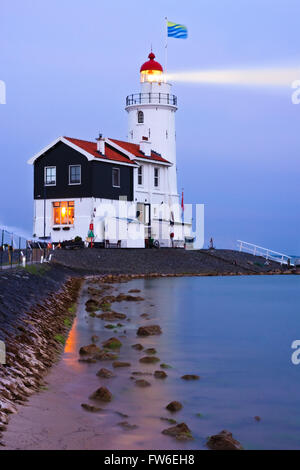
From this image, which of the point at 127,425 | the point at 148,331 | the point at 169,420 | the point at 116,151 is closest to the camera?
the point at 127,425

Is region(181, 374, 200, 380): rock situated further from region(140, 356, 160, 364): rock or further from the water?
region(140, 356, 160, 364): rock

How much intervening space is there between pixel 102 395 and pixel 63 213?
123ft

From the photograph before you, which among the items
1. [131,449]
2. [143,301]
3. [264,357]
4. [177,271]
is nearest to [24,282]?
[143,301]

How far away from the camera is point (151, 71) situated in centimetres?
5431

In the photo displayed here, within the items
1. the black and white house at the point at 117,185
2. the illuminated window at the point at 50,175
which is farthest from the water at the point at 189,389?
the illuminated window at the point at 50,175

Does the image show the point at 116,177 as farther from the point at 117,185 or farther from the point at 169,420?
the point at 169,420

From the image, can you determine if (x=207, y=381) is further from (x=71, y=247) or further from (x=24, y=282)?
(x=71, y=247)

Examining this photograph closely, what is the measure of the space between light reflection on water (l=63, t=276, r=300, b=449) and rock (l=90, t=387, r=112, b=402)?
15 centimetres

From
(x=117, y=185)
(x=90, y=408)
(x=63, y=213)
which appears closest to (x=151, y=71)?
(x=117, y=185)

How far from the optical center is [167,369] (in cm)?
1187

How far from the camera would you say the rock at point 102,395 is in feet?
29.7

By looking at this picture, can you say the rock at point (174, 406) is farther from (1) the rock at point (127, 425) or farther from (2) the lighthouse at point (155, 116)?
(2) the lighthouse at point (155, 116)

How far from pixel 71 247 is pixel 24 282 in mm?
21041

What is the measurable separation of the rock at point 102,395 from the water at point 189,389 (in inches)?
4.9
